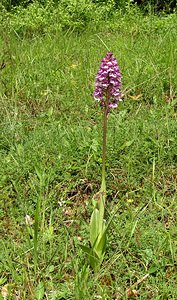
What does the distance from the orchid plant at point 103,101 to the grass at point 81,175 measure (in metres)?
0.07

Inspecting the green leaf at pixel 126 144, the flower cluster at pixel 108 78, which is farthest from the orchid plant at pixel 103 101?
the green leaf at pixel 126 144

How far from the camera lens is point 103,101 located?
5.86ft

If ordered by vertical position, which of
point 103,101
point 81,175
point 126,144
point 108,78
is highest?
point 108,78

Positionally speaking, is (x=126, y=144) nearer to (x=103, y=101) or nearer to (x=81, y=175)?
(x=81, y=175)

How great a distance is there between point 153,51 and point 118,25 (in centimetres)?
228

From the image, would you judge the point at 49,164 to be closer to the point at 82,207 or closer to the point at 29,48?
the point at 82,207

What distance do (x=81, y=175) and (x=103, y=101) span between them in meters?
0.76

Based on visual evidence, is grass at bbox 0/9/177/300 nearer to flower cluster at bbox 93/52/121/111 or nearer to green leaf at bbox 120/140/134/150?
green leaf at bbox 120/140/134/150

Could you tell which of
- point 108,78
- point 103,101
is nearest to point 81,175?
point 103,101

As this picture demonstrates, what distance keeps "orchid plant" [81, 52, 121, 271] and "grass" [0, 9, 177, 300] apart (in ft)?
0.24

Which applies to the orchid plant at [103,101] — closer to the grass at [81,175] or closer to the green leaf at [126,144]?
the grass at [81,175]

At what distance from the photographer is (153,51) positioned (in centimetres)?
377

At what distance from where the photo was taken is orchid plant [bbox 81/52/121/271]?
1688 mm

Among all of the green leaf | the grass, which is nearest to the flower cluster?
the grass
